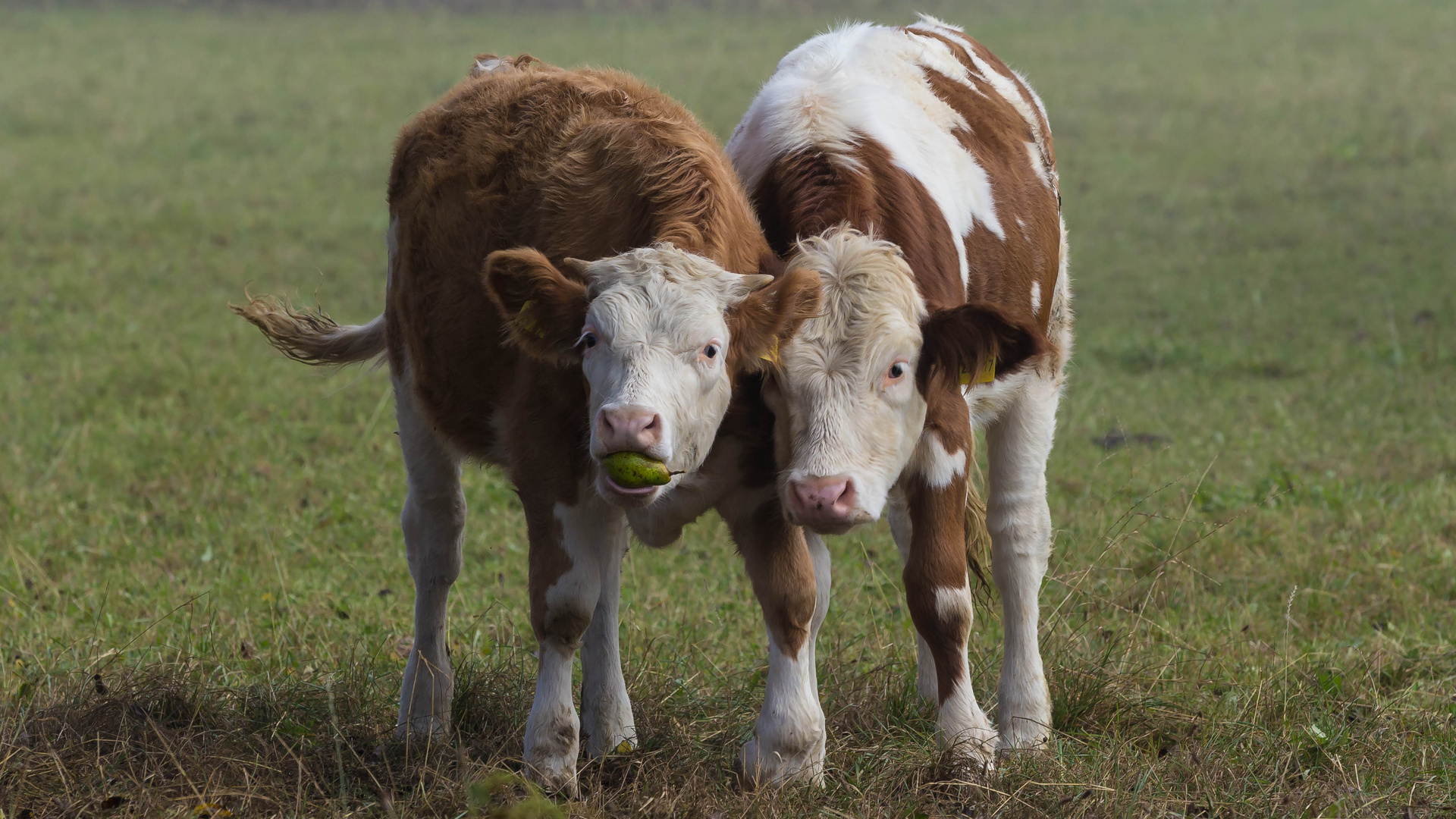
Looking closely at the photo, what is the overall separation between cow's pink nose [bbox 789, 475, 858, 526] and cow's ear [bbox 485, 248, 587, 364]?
63cm

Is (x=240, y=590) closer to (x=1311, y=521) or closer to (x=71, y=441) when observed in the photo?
(x=71, y=441)

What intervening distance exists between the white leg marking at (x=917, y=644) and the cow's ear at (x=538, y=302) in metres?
1.14

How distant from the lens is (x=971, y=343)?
3576mm

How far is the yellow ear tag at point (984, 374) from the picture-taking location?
11.9 feet

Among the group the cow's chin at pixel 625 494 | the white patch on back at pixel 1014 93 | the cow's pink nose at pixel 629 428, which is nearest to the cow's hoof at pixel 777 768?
the cow's chin at pixel 625 494

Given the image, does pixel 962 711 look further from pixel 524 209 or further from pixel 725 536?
pixel 725 536

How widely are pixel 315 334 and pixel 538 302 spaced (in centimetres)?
222

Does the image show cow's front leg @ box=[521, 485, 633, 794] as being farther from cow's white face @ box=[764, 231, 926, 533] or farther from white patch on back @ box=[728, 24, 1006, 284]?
white patch on back @ box=[728, 24, 1006, 284]

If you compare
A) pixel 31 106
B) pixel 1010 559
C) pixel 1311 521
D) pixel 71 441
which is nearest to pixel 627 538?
pixel 1010 559

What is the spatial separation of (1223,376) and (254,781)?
7.35 metres

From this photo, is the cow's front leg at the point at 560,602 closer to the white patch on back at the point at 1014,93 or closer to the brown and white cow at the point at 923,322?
the brown and white cow at the point at 923,322

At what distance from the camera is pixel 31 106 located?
17156 mm

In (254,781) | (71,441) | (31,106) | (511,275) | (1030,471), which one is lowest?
(31,106)

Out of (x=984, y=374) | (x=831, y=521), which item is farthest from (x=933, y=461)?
(x=831, y=521)
